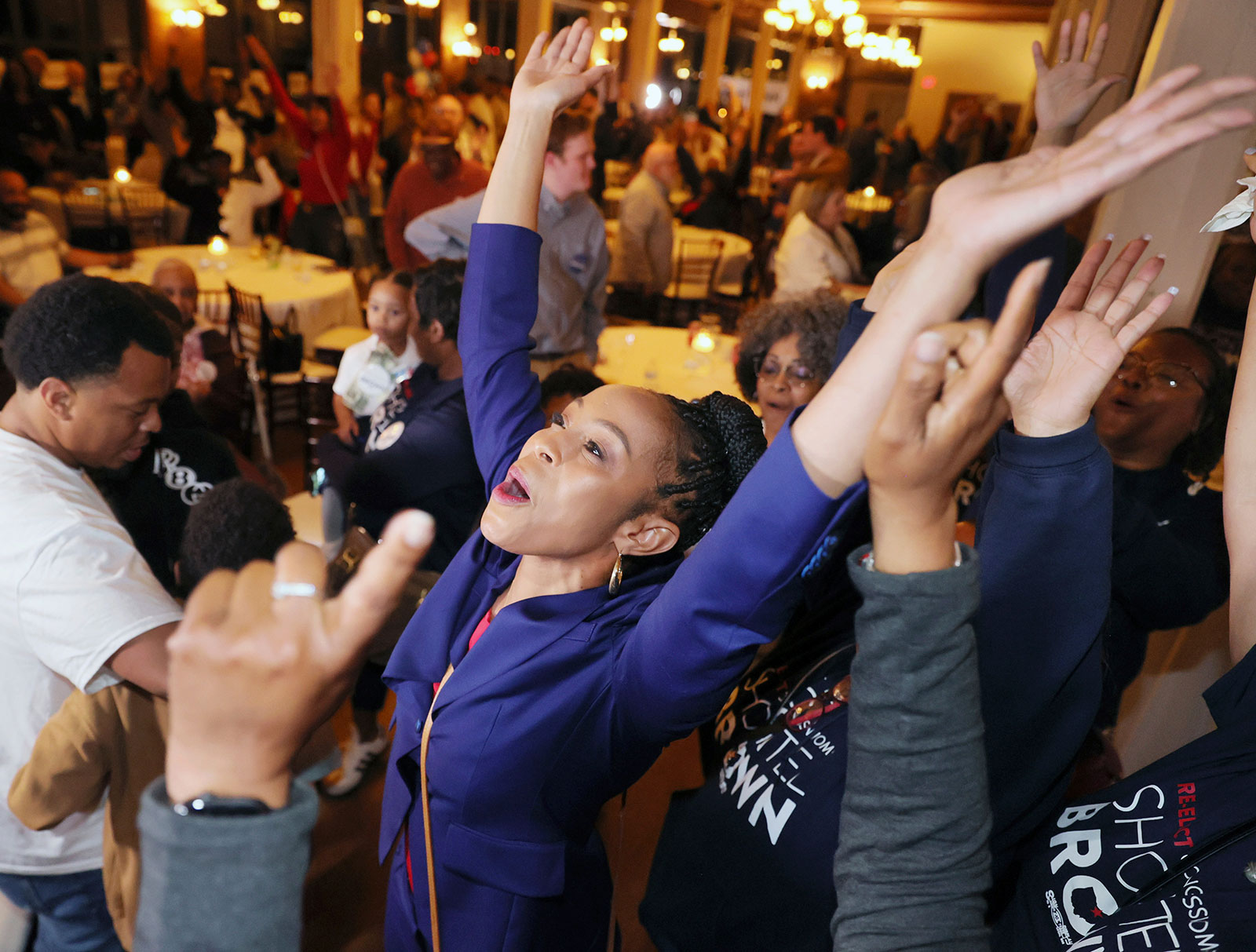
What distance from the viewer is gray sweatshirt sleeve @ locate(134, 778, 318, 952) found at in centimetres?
45

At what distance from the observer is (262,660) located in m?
0.46

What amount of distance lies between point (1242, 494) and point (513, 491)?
92 cm

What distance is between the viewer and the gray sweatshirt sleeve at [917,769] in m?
0.55

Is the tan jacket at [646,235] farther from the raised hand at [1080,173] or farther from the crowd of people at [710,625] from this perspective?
the raised hand at [1080,173]

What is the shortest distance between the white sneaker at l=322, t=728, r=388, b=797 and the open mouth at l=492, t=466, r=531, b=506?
5.96 feet

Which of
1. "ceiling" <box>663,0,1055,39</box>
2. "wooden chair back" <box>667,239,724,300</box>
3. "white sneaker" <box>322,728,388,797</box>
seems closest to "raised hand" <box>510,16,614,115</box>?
"white sneaker" <box>322,728,388,797</box>

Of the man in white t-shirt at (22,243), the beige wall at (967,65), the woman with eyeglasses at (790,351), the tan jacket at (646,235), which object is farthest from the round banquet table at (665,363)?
the beige wall at (967,65)

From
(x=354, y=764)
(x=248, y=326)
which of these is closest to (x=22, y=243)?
(x=248, y=326)

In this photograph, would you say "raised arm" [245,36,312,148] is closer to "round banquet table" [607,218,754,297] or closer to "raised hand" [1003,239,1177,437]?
"round banquet table" [607,218,754,297]

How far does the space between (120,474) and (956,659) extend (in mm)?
1693

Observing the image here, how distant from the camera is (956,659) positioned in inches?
21.9

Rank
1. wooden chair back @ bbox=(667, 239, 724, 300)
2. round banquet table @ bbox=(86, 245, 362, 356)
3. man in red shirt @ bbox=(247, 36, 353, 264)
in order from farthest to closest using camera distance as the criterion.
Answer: wooden chair back @ bbox=(667, 239, 724, 300) < man in red shirt @ bbox=(247, 36, 353, 264) < round banquet table @ bbox=(86, 245, 362, 356)

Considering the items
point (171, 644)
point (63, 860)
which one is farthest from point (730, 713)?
point (63, 860)

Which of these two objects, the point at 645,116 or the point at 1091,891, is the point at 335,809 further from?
the point at 645,116
